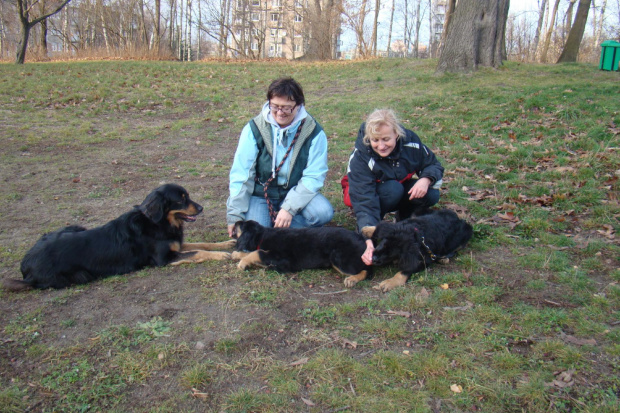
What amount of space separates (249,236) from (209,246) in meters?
0.73

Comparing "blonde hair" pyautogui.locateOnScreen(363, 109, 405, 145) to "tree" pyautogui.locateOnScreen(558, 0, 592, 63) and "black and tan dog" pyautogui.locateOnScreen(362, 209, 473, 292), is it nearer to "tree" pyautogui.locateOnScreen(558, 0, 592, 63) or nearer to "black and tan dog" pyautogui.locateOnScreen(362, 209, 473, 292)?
"black and tan dog" pyautogui.locateOnScreen(362, 209, 473, 292)

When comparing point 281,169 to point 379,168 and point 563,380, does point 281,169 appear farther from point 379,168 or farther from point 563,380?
point 563,380

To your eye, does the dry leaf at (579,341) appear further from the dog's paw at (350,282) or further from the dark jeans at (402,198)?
the dark jeans at (402,198)

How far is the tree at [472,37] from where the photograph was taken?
41.6 feet

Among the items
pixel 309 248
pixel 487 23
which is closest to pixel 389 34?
pixel 487 23

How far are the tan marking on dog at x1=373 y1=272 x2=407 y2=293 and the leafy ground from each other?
0.13 m

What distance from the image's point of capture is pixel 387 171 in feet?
15.9

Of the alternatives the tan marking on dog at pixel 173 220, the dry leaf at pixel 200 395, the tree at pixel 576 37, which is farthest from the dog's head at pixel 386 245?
the tree at pixel 576 37

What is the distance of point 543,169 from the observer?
22.2 feet

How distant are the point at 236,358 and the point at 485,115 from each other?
858cm

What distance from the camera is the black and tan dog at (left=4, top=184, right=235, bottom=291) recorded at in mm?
3930

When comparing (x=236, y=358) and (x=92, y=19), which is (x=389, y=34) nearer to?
(x=92, y=19)

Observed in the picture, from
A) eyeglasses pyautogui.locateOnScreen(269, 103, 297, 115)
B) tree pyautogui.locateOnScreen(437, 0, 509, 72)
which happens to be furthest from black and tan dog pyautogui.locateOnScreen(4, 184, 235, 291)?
tree pyautogui.locateOnScreen(437, 0, 509, 72)

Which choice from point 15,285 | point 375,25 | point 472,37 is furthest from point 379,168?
point 375,25
